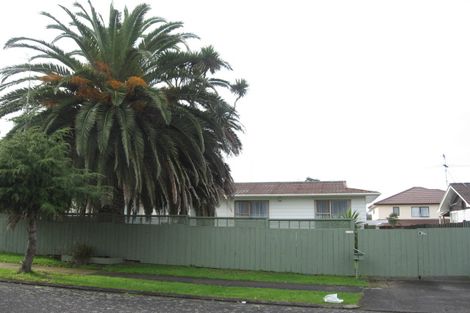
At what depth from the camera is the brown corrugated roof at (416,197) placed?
62.1 meters

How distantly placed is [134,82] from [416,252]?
36.7 feet

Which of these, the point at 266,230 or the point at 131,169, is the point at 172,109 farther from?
→ the point at 266,230

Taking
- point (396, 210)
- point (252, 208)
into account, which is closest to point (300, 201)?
point (252, 208)

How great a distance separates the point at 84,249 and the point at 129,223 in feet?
6.51

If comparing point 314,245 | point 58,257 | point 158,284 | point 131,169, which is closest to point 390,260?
point 314,245

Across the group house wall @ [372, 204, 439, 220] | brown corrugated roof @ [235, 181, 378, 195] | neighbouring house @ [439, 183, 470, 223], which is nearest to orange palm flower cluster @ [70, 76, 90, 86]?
brown corrugated roof @ [235, 181, 378, 195]

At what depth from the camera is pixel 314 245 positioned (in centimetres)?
A: 1753

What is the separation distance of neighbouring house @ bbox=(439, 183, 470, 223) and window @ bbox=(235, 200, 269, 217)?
11.2 m

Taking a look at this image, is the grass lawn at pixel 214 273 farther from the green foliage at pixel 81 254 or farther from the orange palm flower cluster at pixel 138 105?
the orange palm flower cluster at pixel 138 105

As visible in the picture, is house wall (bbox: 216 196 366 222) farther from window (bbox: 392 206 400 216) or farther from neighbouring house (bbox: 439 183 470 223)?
window (bbox: 392 206 400 216)

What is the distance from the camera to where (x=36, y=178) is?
14.4 m

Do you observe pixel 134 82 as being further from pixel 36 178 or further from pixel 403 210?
pixel 403 210

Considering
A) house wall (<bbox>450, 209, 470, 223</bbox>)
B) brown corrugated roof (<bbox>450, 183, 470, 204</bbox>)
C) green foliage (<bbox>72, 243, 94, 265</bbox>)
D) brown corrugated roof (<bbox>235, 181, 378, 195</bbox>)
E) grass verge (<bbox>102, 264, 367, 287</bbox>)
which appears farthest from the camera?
brown corrugated roof (<bbox>450, 183, 470, 204</bbox>)

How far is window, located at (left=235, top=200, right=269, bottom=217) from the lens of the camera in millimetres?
31250
